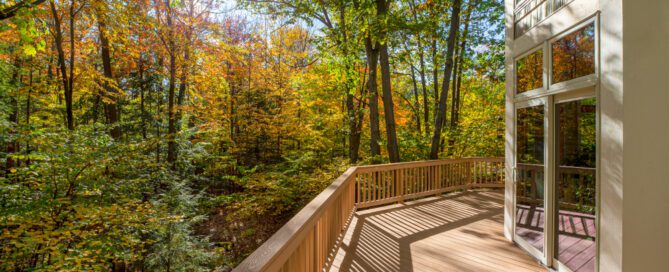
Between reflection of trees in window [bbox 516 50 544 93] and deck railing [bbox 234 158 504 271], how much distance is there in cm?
248

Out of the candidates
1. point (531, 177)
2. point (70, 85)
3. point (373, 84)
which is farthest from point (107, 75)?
point (531, 177)

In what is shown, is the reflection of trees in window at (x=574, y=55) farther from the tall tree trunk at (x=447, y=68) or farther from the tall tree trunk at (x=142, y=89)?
the tall tree trunk at (x=142, y=89)

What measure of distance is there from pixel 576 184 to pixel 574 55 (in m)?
1.19

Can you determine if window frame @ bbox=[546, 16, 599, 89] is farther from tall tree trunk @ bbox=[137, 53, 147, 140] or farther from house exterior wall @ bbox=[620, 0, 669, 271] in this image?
tall tree trunk @ bbox=[137, 53, 147, 140]

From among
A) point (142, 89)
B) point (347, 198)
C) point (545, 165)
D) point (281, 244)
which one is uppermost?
point (142, 89)

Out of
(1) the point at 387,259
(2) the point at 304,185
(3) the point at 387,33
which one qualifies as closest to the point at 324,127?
(2) the point at 304,185

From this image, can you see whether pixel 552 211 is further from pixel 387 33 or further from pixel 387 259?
pixel 387 33

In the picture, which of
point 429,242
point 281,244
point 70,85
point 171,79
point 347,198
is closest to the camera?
point 281,244

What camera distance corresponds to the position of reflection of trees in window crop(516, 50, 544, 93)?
3.13 m

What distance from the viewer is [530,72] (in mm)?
3350

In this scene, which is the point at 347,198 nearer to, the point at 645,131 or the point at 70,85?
the point at 645,131

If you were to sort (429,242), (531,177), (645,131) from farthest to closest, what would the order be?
1. (429,242)
2. (531,177)
3. (645,131)

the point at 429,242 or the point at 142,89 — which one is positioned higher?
the point at 142,89

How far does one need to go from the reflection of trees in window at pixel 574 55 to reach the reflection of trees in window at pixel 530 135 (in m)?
0.50
